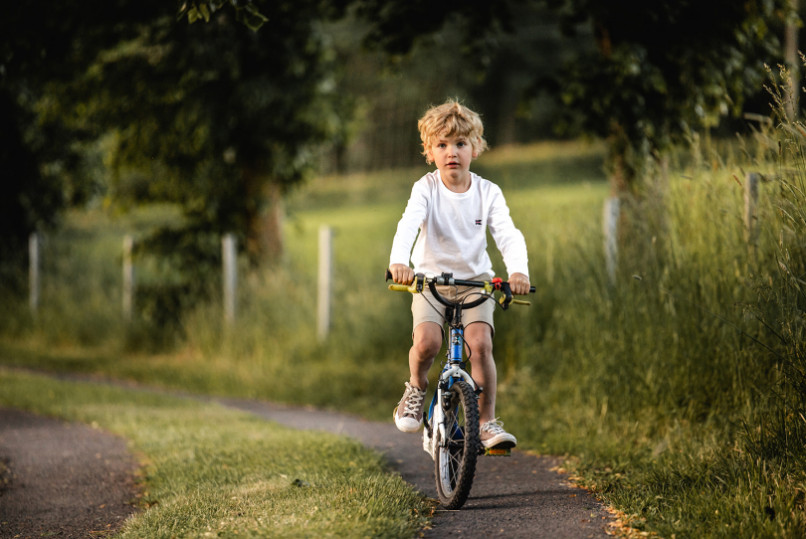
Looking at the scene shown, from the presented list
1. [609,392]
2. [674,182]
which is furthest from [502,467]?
[674,182]

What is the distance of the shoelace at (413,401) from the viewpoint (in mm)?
5219

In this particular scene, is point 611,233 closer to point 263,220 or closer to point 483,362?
point 483,362

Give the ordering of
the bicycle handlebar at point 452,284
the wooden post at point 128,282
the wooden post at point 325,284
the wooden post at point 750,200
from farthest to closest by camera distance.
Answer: the wooden post at point 128,282 < the wooden post at point 325,284 < the wooden post at point 750,200 < the bicycle handlebar at point 452,284

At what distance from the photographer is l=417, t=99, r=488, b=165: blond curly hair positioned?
505 centimetres

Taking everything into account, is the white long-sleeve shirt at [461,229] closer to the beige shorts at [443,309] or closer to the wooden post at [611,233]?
the beige shorts at [443,309]

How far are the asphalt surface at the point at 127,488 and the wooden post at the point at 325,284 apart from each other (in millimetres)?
4060

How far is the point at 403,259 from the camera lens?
4863 mm

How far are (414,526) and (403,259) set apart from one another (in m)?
1.32

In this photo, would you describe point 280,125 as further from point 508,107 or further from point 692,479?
point 508,107

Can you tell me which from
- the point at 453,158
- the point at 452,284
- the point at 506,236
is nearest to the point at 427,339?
the point at 452,284

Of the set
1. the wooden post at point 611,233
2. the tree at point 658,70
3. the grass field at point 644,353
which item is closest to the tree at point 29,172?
the grass field at point 644,353

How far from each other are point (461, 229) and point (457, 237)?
5cm

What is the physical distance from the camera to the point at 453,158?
5070 millimetres

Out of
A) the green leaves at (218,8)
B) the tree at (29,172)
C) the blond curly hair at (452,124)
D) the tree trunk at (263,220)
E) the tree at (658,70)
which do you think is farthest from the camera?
the tree at (29,172)
